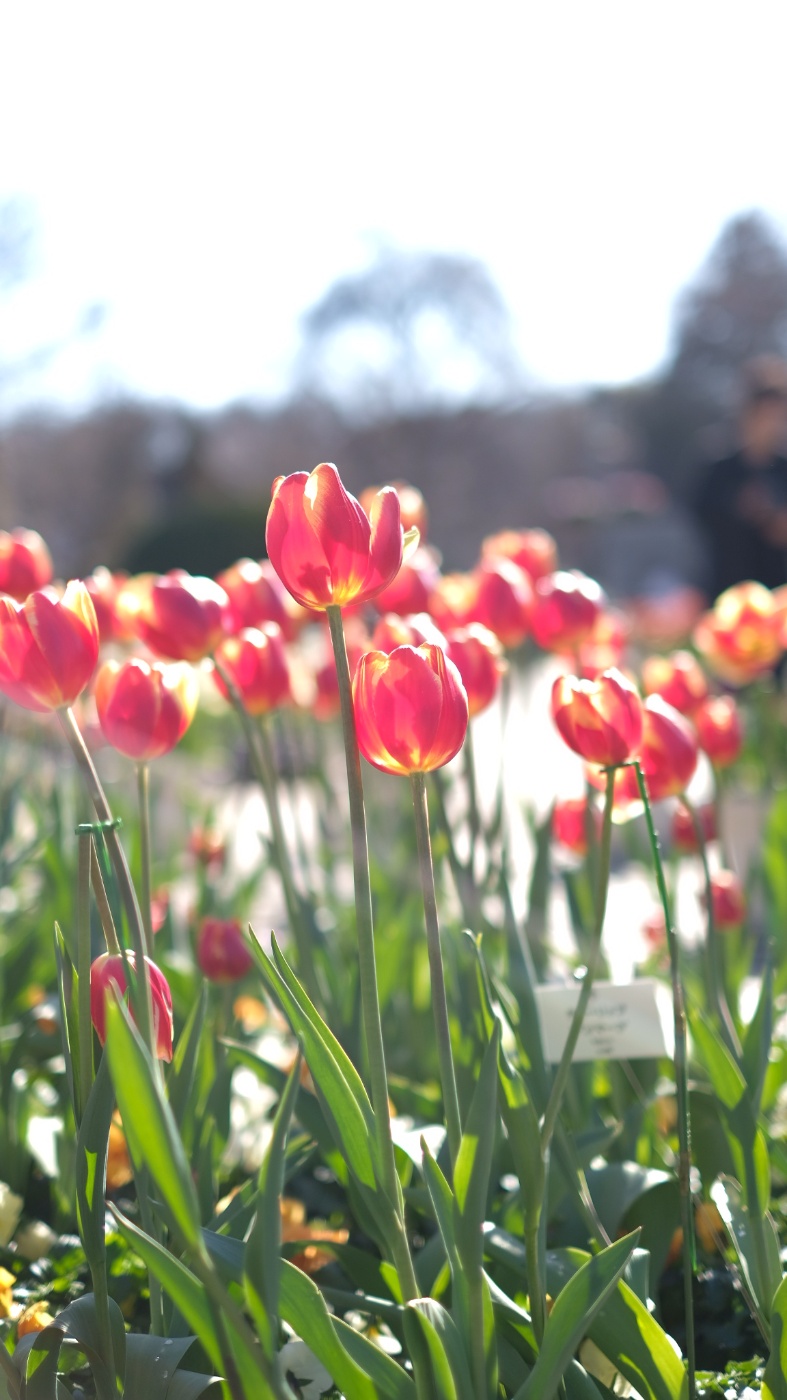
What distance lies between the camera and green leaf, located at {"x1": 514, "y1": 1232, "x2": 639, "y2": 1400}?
0.77 metres

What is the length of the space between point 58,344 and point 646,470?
13.1 meters

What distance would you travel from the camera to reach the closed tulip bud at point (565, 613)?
1.47 m

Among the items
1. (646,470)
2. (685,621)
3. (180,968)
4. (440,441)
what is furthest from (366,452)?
(180,968)

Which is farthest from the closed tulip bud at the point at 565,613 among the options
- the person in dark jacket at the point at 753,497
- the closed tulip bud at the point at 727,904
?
the person in dark jacket at the point at 753,497

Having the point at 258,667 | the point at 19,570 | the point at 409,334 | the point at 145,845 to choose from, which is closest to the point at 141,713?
the point at 145,845

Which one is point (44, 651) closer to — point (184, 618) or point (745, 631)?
point (184, 618)

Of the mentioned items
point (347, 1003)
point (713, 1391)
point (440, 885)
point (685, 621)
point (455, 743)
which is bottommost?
point (713, 1391)

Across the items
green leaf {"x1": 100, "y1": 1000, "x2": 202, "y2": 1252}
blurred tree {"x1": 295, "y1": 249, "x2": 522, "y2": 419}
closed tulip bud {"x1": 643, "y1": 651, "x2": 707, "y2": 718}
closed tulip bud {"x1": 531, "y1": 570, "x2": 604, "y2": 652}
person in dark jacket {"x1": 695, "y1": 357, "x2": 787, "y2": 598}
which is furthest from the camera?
blurred tree {"x1": 295, "y1": 249, "x2": 522, "y2": 419}

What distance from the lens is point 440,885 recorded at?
1.76 meters

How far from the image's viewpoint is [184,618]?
45.4 inches

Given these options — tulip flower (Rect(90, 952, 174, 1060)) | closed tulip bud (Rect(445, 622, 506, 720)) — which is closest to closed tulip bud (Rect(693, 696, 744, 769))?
closed tulip bud (Rect(445, 622, 506, 720))

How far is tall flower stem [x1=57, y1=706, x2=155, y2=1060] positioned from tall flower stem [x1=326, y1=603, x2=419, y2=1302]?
147mm

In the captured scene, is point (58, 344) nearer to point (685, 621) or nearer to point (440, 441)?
point (440, 441)

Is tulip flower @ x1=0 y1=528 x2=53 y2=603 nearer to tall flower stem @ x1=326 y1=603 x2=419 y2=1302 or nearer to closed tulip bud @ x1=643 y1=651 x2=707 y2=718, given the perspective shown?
tall flower stem @ x1=326 y1=603 x2=419 y2=1302
